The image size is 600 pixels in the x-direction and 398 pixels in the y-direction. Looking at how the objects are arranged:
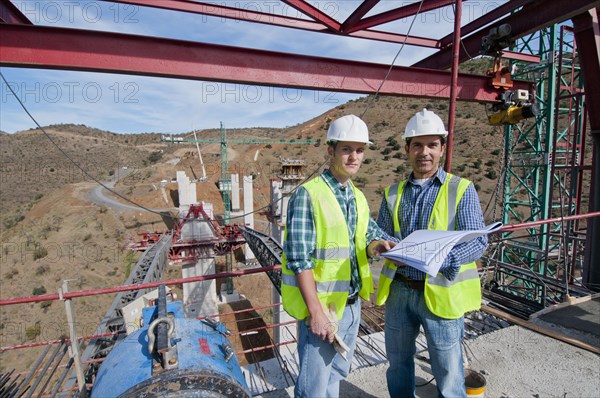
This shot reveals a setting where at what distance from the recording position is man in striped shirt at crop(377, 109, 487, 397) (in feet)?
6.29

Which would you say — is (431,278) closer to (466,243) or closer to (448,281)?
(448,281)

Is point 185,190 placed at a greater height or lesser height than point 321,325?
lesser

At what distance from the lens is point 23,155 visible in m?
51.3

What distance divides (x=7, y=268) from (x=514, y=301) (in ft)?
99.7

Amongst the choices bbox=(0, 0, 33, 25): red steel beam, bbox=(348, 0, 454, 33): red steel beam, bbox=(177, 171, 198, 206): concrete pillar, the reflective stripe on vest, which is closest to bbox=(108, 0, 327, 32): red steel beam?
bbox=(348, 0, 454, 33): red steel beam

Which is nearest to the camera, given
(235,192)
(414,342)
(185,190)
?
(414,342)

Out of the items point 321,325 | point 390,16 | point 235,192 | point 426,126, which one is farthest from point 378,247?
point 235,192

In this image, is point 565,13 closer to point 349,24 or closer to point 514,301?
point 349,24

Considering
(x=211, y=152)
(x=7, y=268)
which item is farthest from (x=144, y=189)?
(x=211, y=152)

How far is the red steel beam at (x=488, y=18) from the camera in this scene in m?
5.00

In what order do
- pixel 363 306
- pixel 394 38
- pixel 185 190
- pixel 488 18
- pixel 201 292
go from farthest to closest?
1. pixel 185 190
2. pixel 201 292
3. pixel 394 38
4. pixel 488 18
5. pixel 363 306

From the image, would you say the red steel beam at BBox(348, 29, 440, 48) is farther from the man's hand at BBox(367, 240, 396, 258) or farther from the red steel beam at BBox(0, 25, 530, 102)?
the man's hand at BBox(367, 240, 396, 258)

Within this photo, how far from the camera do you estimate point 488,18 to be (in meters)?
5.55

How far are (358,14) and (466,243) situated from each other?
5.02 meters
